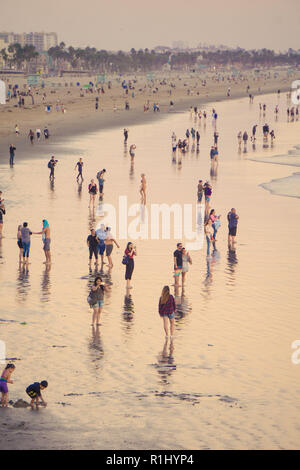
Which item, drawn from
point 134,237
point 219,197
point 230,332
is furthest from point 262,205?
point 230,332

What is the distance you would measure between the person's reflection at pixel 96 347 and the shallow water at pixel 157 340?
5 centimetres

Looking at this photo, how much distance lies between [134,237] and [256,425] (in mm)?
16615

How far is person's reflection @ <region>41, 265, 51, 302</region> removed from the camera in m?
21.8

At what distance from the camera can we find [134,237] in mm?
30203

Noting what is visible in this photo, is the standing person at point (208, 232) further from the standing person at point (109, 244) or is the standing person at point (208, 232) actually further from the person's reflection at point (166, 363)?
the person's reflection at point (166, 363)

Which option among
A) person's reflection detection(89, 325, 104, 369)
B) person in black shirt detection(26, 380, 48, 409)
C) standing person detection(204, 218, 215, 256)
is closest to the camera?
person in black shirt detection(26, 380, 48, 409)

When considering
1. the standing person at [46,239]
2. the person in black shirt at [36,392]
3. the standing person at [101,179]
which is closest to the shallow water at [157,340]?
the person in black shirt at [36,392]

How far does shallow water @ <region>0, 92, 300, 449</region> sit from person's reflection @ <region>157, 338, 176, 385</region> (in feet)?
0.14

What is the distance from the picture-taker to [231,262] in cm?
2616

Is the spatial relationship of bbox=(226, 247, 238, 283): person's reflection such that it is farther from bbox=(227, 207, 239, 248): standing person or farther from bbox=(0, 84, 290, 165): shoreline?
bbox=(0, 84, 290, 165): shoreline

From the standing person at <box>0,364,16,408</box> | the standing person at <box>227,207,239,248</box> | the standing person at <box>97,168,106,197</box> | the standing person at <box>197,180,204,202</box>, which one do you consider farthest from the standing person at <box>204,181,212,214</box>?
the standing person at <box>0,364,16,408</box>

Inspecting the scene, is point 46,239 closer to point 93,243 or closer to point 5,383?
point 93,243

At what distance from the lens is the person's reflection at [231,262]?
24611mm
